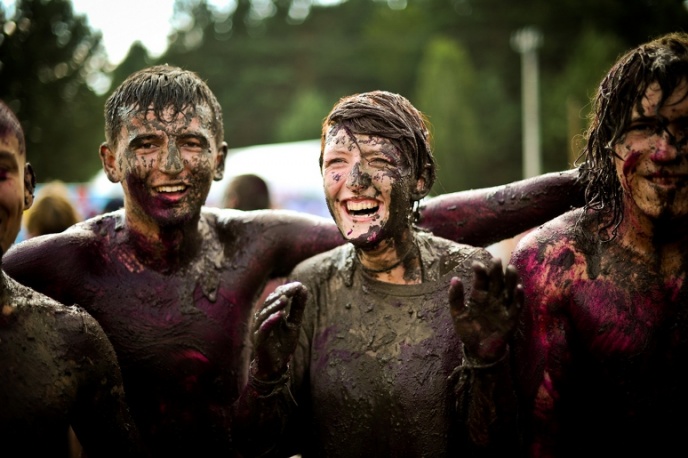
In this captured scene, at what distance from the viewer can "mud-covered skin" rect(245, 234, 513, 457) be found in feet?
8.20

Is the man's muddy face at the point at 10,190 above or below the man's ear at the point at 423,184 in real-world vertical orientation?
above

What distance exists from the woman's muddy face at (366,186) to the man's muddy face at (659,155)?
2.66ft

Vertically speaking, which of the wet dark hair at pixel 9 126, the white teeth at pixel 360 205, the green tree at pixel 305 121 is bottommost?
the green tree at pixel 305 121

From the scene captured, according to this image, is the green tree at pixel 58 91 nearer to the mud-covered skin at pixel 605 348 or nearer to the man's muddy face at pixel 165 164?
the man's muddy face at pixel 165 164

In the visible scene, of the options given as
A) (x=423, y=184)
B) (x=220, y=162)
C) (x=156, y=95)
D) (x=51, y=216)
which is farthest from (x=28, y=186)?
(x=51, y=216)

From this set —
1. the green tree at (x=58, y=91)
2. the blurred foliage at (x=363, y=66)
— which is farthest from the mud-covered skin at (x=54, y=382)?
the green tree at (x=58, y=91)

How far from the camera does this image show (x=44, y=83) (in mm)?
18172

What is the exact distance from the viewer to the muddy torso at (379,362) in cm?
250

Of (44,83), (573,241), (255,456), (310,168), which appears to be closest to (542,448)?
(573,241)

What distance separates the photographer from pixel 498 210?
322 cm

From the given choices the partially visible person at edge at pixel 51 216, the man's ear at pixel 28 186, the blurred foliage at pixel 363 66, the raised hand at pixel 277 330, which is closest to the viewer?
the raised hand at pixel 277 330

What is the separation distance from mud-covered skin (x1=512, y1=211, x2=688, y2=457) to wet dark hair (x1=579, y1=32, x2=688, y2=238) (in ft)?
0.54

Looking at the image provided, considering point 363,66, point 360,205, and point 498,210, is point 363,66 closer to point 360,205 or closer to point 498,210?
point 498,210

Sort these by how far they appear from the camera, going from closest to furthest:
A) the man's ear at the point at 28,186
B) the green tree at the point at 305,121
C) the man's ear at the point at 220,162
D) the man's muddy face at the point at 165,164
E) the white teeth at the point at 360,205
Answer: the man's ear at the point at 28,186, the white teeth at the point at 360,205, the man's muddy face at the point at 165,164, the man's ear at the point at 220,162, the green tree at the point at 305,121
